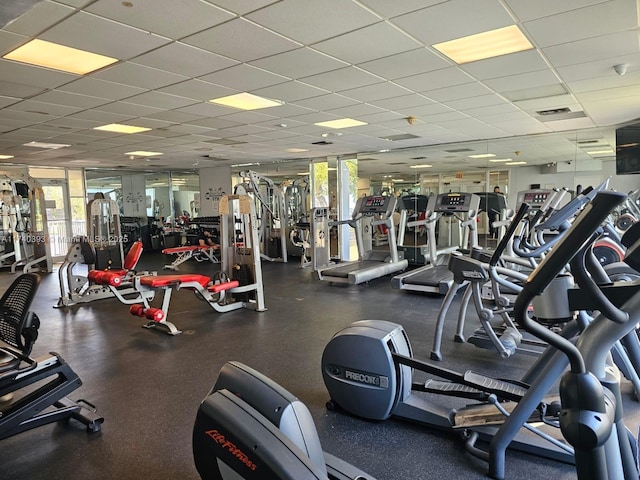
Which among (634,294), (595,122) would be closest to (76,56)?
(634,294)

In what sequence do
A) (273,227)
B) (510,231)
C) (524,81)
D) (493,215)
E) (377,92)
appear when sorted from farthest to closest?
(273,227) → (493,215) → (377,92) → (524,81) → (510,231)

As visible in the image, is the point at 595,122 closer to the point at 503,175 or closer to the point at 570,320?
the point at 503,175

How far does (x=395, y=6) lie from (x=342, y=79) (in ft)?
4.50

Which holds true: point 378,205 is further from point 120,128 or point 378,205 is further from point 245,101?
point 120,128

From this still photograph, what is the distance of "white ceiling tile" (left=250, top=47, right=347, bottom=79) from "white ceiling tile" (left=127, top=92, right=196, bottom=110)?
129 centimetres

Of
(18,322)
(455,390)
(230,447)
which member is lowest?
(455,390)

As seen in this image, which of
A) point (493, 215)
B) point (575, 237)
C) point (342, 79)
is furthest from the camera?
point (493, 215)

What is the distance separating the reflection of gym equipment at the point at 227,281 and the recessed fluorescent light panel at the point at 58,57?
212 cm

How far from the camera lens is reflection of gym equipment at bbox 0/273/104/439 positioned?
2320 millimetres

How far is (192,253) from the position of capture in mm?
9023

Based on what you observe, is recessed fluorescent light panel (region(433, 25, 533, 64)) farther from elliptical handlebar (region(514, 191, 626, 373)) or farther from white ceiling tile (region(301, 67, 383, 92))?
elliptical handlebar (region(514, 191, 626, 373))

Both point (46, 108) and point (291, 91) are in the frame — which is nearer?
point (291, 91)

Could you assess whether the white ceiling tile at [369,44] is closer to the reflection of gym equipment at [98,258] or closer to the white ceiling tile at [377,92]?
the white ceiling tile at [377,92]

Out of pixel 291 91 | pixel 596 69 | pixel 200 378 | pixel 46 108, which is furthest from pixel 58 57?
pixel 596 69
